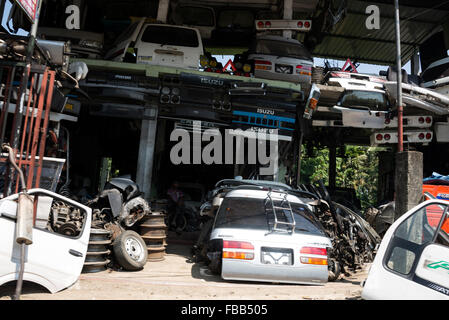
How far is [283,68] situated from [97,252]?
7.03 m

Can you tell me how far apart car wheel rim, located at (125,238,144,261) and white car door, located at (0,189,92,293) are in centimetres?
119

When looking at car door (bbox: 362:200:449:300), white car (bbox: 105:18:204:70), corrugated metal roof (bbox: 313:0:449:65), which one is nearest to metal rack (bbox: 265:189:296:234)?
car door (bbox: 362:200:449:300)

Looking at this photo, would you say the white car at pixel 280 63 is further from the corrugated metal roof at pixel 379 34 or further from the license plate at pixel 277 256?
the license plate at pixel 277 256

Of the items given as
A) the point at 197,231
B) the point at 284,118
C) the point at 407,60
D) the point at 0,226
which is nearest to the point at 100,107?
the point at 197,231

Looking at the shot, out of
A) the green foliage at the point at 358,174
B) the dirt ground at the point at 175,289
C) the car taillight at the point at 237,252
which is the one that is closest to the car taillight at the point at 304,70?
the dirt ground at the point at 175,289

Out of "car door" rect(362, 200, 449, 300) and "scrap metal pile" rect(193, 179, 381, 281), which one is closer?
"car door" rect(362, 200, 449, 300)

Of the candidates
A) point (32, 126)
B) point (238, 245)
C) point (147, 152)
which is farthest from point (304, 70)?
point (32, 126)

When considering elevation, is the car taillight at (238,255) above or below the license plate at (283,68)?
below

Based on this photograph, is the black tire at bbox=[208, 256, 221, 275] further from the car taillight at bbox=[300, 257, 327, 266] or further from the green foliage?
the green foliage

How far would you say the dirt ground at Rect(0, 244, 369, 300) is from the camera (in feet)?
13.5

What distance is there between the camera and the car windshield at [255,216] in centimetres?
537

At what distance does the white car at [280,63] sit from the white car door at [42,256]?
6948 millimetres

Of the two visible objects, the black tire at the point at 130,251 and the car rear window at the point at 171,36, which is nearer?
the black tire at the point at 130,251
